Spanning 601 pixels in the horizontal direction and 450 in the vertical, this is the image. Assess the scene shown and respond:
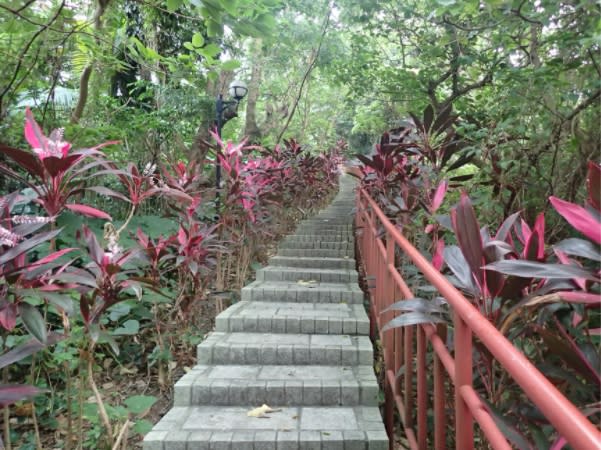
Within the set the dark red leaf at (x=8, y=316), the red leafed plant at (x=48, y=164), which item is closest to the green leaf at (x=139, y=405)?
the red leafed plant at (x=48, y=164)

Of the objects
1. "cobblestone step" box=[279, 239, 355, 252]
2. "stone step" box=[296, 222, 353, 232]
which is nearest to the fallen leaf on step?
"cobblestone step" box=[279, 239, 355, 252]

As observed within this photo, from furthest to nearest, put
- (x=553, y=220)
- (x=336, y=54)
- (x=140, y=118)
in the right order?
1. (x=336, y=54)
2. (x=140, y=118)
3. (x=553, y=220)

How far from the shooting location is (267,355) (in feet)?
8.96

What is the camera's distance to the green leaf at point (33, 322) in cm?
117

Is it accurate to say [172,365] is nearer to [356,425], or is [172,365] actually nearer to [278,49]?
[356,425]

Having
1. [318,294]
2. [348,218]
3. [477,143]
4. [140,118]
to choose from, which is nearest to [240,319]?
[318,294]

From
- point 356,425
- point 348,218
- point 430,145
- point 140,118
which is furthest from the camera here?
point 348,218

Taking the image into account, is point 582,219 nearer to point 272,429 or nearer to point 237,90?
point 272,429

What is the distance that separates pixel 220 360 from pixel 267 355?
0.98 ft

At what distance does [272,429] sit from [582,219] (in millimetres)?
1743

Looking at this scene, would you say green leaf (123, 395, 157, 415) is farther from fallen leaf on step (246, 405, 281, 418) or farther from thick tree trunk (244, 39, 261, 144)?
thick tree trunk (244, 39, 261, 144)

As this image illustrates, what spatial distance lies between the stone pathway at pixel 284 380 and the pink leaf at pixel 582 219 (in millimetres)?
1490

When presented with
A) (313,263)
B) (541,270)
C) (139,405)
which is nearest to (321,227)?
(313,263)

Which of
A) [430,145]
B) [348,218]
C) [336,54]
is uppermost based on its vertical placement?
[336,54]
